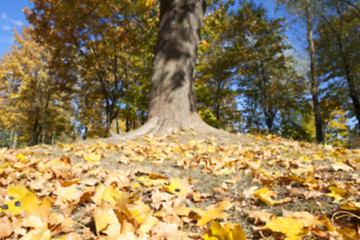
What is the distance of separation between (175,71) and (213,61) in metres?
9.22

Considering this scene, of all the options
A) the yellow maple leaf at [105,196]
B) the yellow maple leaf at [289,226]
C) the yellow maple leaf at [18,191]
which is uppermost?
the yellow maple leaf at [18,191]

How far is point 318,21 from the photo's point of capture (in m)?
11.1

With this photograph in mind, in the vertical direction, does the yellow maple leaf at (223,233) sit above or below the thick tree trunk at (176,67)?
below

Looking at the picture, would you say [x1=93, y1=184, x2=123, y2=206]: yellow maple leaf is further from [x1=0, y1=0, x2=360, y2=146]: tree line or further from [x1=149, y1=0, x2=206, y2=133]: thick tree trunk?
[x1=0, y1=0, x2=360, y2=146]: tree line

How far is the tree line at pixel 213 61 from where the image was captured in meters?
9.36

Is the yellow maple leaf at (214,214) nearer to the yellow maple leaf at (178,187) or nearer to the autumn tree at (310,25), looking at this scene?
the yellow maple leaf at (178,187)

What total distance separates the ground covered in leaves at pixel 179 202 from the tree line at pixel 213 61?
8.10 meters

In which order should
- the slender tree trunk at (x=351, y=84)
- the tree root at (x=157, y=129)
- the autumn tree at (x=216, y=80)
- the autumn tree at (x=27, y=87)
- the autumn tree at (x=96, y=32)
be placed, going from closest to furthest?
the tree root at (x=157, y=129)
the autumn tree at (x=96, y=32)
the slender tree trunk at (x=351, y=84)
the autumn tree at (x=216, y=80)
the autumn tree at (x=27, y=87)

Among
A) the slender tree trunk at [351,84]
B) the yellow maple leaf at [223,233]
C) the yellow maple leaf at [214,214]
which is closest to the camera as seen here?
the yellow maple leaf at [223,233]

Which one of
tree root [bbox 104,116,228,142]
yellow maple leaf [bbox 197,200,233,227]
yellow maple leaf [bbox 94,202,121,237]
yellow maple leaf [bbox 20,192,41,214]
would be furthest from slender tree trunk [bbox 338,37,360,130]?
yellow maple leaf [bbox 20,192,41,214]

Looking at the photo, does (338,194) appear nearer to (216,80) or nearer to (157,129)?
(157,129)

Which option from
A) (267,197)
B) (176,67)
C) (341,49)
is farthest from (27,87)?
(341,49)

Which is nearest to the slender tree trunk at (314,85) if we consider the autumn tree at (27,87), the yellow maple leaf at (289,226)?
the yellow maple leaf at (289,226)

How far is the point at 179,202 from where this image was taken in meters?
1.20
